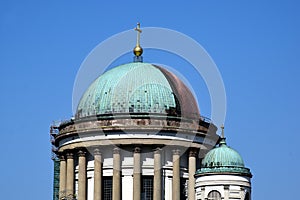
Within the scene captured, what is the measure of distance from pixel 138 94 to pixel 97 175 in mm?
11046

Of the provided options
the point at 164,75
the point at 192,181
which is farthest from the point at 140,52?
the point at 192,181

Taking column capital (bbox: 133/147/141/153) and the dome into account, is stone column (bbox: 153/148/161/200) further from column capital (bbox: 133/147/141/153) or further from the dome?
the dome

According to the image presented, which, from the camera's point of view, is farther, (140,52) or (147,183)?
(140,52)

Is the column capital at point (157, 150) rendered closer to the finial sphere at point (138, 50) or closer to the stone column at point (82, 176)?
the stone column at point (82, 176)

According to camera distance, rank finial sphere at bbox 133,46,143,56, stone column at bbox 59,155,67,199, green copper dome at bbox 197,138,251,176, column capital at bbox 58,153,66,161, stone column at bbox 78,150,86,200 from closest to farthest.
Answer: green copper dome at bbox 197,138,251,176
stone column at bbox 78,150,86,200
stone column at bbox 59,155,67,199
column capital at bbox 58,153,66,161
finial sphere at bbox 133,46,143,56

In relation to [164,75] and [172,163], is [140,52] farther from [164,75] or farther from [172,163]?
[172,163]

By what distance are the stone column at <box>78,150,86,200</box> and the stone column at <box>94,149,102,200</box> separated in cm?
191

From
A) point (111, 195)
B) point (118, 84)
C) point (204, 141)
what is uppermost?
point (118, 84)

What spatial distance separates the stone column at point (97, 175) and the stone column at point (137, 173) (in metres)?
4.17

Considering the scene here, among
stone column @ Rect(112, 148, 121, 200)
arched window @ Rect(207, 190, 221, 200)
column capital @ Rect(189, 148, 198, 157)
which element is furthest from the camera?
column capital @ Rect(189, 148, 198, 157)

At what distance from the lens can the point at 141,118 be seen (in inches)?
3880

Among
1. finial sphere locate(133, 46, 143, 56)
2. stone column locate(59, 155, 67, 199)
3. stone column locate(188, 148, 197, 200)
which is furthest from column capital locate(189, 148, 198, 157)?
stone column locate(59, 155, 67, 199)

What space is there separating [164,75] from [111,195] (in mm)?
16867

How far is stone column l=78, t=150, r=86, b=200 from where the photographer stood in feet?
324
